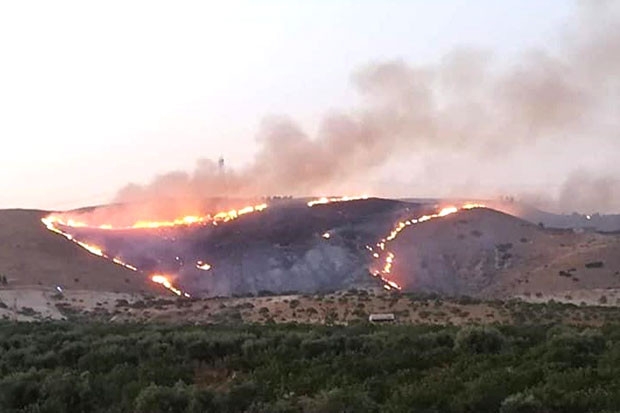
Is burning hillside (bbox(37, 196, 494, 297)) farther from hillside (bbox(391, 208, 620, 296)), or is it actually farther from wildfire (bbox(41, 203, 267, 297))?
hillside (bbox(391, 208, 620, 296))

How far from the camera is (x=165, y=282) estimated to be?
230 feet

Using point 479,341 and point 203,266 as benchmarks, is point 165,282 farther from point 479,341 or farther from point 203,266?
point 479,341

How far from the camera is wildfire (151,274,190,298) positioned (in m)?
67.8

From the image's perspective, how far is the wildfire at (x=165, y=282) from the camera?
222 feet

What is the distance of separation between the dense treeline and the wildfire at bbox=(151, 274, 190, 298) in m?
47.6

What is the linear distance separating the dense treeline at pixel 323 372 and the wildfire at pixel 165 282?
4756 cm

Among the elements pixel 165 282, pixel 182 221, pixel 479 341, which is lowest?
pixel 165 282

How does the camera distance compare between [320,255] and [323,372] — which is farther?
[320,255]

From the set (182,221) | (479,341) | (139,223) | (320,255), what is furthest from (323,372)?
(139,223)

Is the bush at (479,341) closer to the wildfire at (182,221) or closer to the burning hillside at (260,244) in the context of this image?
the burning hillside at (260,244)

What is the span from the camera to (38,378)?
1534 cm

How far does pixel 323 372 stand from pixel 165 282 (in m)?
57.3

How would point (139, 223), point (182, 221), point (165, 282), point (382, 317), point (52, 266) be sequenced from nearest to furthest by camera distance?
point (382, 317) → point (52, 266) → point (165, 282) → point (182, 221) → point (139, 223)

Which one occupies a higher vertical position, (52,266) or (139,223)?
(139,223)
